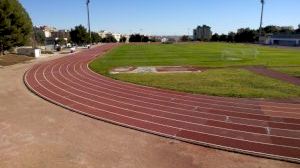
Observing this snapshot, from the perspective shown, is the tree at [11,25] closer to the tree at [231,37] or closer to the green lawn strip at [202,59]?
the green lawn strip at [202,59]

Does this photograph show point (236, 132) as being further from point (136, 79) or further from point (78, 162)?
point (136, 79)

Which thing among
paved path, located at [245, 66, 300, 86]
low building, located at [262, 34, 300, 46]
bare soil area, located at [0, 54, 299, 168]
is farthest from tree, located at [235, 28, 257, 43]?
bare soil area, located at [0, 54, 299, 168]

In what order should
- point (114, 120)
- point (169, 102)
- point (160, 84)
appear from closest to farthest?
1. point (114, 120)
2. point (169, 102)
3. point (160, 84)

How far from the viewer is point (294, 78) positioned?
2439 cm

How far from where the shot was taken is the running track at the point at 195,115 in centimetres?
1123

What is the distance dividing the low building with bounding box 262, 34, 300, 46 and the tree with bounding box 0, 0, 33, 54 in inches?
3002

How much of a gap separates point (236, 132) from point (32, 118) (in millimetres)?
8589

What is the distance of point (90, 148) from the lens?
10711 mm

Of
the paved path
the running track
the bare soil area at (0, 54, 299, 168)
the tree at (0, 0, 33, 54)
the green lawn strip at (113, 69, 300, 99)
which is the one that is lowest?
the bare soil area at (0, 54, 299, 168)

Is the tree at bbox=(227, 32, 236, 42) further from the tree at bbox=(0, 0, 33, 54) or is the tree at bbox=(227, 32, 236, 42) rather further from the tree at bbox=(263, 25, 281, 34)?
the tree at bbox=(0, 0, 33, 54)

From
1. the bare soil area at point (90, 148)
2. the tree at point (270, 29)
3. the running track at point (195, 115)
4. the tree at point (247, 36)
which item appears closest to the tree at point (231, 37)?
the tree at point (247, 36)

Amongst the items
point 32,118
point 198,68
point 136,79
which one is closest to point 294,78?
point 198,68

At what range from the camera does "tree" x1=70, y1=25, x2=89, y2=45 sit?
99.4m

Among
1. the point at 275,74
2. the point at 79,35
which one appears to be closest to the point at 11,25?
the point at 275,74
